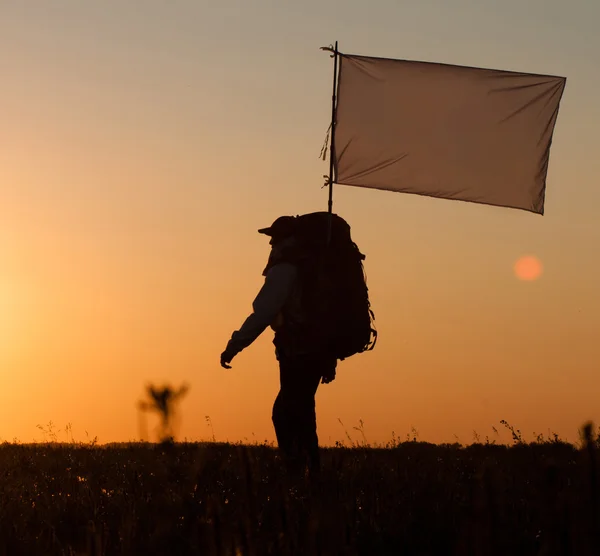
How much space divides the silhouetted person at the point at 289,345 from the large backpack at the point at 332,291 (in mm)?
66

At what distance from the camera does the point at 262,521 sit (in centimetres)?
484

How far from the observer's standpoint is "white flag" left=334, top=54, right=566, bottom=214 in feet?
34.5

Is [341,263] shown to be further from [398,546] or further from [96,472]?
[398,546]

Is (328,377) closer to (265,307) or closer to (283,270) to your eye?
(265,307)

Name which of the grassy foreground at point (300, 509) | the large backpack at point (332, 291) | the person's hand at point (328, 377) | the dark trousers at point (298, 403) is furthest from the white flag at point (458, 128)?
the grassy foreground at point (300, 509)

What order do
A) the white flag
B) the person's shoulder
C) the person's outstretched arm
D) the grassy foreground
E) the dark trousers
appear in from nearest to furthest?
1. the grassy foreground
2. the person's outstretched arm
3. the person's shoulder
4. the dark trousers
5. the white flag

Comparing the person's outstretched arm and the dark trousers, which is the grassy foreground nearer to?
the dark trousers

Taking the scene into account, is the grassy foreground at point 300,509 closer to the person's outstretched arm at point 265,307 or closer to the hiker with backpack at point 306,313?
the hiker with backpack at point 306,313

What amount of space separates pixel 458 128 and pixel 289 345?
408cm

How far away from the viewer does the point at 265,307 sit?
7.89 meters

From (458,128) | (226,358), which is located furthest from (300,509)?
(458,128)

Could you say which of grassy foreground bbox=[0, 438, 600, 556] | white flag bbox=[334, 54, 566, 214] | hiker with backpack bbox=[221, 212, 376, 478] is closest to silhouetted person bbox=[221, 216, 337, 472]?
hiker with backpack bbox=[221, 212, 376, 478]

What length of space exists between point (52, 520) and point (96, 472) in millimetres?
3396

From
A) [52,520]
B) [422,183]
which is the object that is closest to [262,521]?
[52,520]
